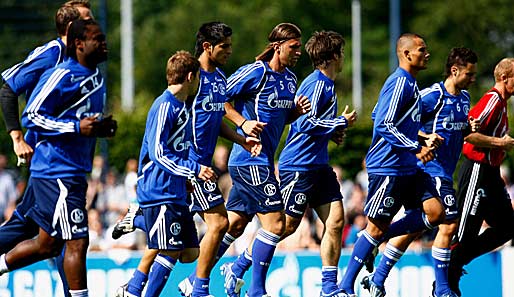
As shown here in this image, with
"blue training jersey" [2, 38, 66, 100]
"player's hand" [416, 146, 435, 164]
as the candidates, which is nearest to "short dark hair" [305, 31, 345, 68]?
"player's hand" [416, 146, 435, 164]

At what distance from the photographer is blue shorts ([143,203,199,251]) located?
37.4 feet

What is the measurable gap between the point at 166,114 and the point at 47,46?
1.26 meters

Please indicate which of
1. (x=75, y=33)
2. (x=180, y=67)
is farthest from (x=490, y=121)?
(x=75, y=33)

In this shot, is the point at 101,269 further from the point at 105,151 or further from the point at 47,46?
the point at 105,151

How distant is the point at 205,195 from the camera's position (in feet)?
39.9

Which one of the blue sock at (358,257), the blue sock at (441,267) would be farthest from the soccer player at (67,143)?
the blue sock at (441,267)

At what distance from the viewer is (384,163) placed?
1291 centimetres

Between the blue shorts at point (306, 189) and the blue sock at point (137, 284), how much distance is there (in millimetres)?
1846

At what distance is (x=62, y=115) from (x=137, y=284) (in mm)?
2098

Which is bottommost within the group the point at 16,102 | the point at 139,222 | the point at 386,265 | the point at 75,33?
the point at 386,265

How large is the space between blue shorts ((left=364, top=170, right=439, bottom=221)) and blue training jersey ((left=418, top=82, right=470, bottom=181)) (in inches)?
12.1

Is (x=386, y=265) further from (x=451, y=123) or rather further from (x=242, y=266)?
(x=451, y=123)

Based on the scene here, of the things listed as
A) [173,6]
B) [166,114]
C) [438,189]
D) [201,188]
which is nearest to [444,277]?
[438,189]

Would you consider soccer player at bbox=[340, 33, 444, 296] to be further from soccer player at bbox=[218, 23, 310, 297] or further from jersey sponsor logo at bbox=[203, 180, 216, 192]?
jersey sponsor logo at bbox=[203, 180, 216, 192]
